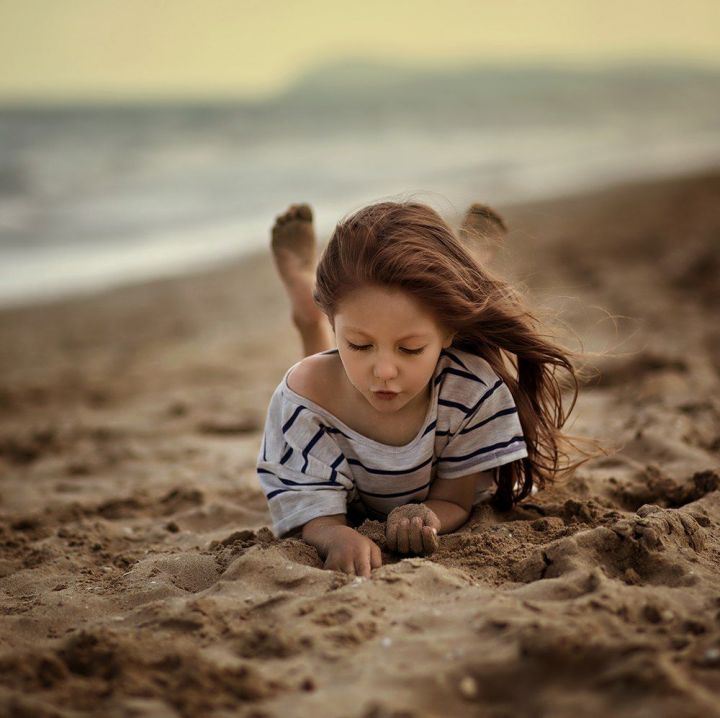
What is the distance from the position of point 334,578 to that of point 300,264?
1557mm

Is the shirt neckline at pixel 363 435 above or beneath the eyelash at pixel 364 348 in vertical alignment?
beneath

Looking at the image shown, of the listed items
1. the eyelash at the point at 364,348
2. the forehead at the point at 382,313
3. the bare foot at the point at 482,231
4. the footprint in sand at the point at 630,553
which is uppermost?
the bare foot at the point at 482,231

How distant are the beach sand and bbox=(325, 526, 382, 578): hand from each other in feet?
0.26

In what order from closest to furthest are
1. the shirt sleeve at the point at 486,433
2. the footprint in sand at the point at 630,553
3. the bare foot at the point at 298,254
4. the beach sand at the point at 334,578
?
the beach sand at the point at 334,578
the footprint in sand at the point at 630,553
the shirt sleeve at the point at 486,433
the bare foot at the point at 298,254

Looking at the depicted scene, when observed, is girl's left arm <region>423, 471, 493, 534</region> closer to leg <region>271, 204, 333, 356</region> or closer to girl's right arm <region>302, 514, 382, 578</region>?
girl's right arm <region>302, 514, 382, 578</region>

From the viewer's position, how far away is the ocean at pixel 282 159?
37.7 ft

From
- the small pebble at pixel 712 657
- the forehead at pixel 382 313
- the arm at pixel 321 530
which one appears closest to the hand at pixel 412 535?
the arm at pixel 321 530

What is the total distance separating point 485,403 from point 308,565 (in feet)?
2.47

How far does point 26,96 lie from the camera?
26.8 metres

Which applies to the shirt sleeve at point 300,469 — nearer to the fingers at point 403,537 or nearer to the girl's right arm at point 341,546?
the girl's right arm at point 341,546

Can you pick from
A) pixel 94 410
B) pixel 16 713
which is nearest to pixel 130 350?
pixel 94 410

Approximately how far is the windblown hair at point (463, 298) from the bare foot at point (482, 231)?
0.87ft

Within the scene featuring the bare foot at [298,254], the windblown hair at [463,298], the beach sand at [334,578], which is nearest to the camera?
the beach sand at [334,578]

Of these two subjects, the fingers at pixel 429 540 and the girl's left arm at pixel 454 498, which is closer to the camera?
the fingers at pixel 429 540
